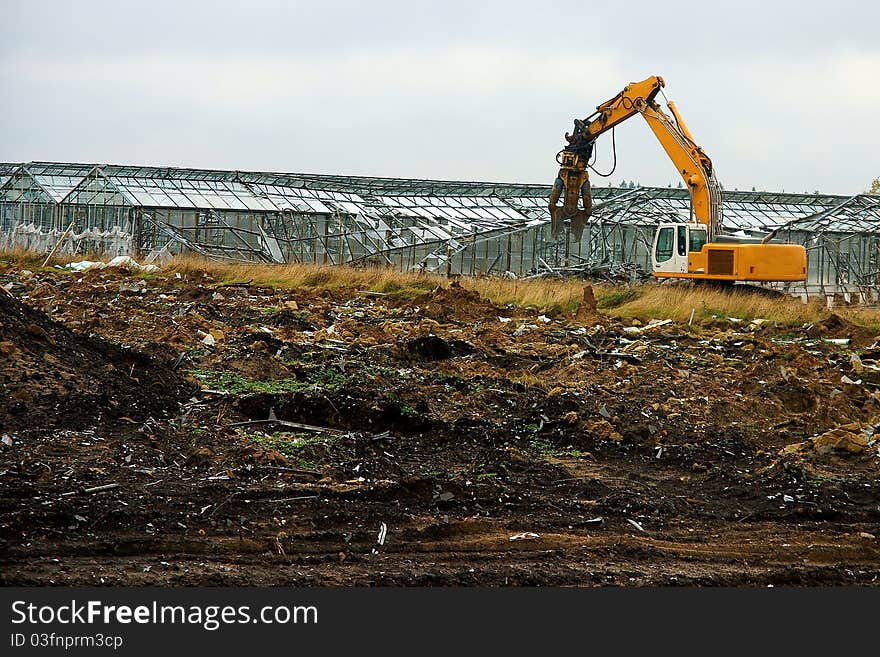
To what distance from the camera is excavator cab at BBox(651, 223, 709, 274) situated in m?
25.3

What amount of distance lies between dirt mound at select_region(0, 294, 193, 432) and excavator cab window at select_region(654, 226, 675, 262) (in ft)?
51.4

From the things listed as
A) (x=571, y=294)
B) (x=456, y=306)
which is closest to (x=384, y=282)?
(x=571, y=294)

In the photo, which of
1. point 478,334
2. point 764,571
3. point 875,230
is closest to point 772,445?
point 764,571

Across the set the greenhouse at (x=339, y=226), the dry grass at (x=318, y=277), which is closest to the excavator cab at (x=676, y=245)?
the dry grass at (x=318, y=277)

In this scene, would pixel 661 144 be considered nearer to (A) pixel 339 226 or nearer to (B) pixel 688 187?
(B) pixel 688 187

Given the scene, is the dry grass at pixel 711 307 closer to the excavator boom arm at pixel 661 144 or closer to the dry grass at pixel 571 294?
the dry grass at pixel 571 294

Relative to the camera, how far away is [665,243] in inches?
1019

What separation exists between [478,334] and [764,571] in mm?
10017

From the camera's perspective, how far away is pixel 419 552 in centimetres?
724

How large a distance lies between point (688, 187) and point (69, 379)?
18.2m

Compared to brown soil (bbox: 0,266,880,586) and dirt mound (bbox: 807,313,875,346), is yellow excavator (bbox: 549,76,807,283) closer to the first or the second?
dirt mound (bbox: 807,313,875,346)

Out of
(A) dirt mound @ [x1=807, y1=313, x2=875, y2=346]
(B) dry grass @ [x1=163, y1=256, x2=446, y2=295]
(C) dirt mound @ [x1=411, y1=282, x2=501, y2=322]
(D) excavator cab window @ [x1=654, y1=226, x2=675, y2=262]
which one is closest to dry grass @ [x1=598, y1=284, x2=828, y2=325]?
(A) dirt mound @ [x1=807, y1=313, x2=875, y2=346]

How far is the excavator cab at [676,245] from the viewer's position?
83.0 feet

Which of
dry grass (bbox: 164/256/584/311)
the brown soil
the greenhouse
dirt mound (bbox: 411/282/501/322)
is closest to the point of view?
the brown soil
